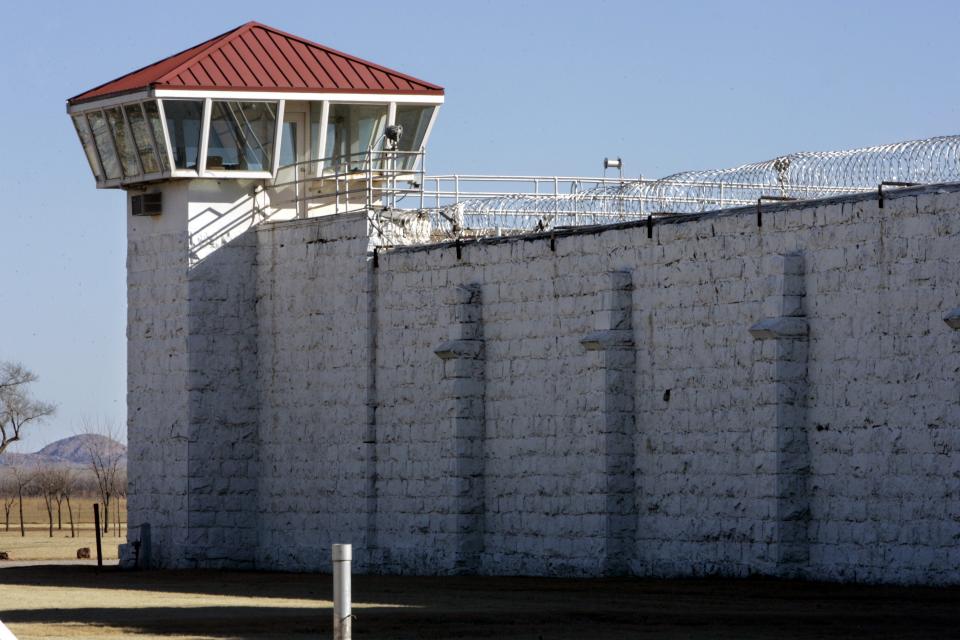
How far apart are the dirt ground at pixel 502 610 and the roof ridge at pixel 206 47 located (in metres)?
9.02

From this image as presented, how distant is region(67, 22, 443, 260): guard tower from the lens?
32.7 metres

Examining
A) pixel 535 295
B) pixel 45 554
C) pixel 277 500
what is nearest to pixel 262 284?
pixel 277 500

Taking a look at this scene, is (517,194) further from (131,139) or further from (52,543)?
(52,543)

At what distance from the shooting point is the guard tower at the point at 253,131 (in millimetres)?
32656

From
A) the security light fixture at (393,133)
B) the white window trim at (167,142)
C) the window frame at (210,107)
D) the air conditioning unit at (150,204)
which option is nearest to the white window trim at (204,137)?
the window frame at (210,107)

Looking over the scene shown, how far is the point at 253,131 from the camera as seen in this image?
33000 mm

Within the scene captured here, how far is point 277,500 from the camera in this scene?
32.6m

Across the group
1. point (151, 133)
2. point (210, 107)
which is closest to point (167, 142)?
point (151, 133)

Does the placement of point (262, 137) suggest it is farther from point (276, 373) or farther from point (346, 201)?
point (276, 373)

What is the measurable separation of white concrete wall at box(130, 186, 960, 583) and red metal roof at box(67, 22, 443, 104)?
2381 millimetres

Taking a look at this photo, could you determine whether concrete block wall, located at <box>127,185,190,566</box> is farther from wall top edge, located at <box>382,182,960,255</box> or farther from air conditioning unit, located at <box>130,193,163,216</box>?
wall top edge, located at <box>382,182,960,255</box>

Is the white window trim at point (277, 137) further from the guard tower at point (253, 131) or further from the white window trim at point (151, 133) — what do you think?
the white window trim at point (151, 133)

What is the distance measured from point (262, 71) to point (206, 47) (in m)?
1.21

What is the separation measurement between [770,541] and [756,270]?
10.4 ft
